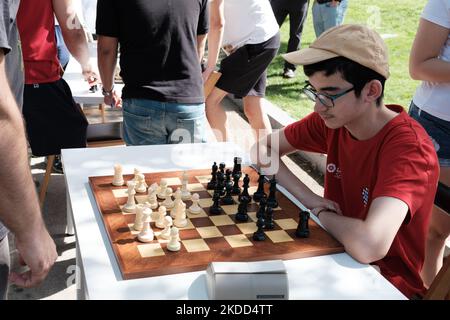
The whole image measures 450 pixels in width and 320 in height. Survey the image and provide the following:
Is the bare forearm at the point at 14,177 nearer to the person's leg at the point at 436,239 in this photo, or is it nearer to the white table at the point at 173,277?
the white table at the point at 173,277

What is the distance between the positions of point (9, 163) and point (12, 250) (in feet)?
6.77

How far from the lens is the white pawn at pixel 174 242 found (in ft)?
5.72

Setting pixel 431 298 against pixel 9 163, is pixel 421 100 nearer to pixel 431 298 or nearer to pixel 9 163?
pixel 431 298

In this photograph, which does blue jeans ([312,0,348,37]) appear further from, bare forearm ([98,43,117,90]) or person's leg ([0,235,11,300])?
person's leg ([0,235,11,300])

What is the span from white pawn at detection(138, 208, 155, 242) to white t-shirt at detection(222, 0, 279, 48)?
99.4 inches

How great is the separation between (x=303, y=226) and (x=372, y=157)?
1.46ft

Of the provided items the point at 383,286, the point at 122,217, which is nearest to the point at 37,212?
the point at 122,217

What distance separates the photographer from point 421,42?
269cm

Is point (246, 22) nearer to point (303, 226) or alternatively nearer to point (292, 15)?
point (303, 226)

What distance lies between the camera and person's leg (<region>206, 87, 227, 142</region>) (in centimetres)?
438

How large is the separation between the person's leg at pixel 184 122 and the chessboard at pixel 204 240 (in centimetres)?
89

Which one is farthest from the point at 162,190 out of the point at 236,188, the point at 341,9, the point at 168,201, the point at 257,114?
the point at 341,9

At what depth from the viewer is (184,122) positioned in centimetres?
306

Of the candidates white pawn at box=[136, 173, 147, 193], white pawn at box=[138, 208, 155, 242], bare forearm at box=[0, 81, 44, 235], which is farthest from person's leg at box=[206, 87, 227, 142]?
bare forearm at box=[0, 81, 44, 235]
